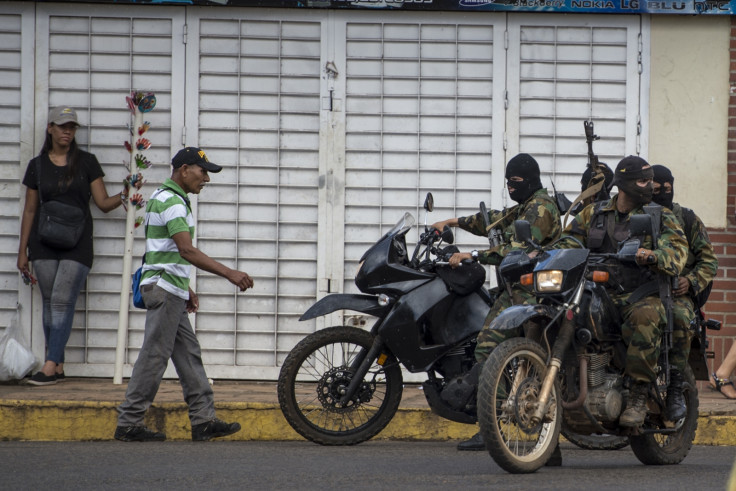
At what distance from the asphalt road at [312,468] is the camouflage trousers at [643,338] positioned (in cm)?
52

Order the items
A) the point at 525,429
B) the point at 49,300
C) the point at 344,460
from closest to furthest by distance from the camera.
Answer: the point at 525,429 < the point at 344,460 < the point at 49,300

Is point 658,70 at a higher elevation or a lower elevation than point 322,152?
higher

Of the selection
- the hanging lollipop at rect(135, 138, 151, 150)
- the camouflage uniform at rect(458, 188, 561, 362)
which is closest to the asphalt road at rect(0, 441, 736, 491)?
the camouflage uniform at rect(458, 188, 561, 362)

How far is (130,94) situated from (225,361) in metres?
2.24

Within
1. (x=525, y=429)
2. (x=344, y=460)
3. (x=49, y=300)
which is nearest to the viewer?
(x=525, y=429)

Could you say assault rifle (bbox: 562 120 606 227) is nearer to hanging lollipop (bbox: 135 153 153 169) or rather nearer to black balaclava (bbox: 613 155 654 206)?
black balaclava (bbox: 613 155 654 206)

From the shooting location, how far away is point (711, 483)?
6211mm

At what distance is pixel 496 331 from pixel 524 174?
1148 mm

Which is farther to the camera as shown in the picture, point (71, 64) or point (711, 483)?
point (71, 64)

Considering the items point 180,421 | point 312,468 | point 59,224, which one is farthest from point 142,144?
point 312,468

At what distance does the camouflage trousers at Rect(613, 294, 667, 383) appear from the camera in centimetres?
664

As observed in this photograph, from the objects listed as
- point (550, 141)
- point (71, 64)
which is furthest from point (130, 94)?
point (550, 141)

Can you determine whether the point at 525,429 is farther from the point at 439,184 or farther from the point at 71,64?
the point at 71,64

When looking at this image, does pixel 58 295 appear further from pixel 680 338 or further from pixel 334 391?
pixel 680 338
